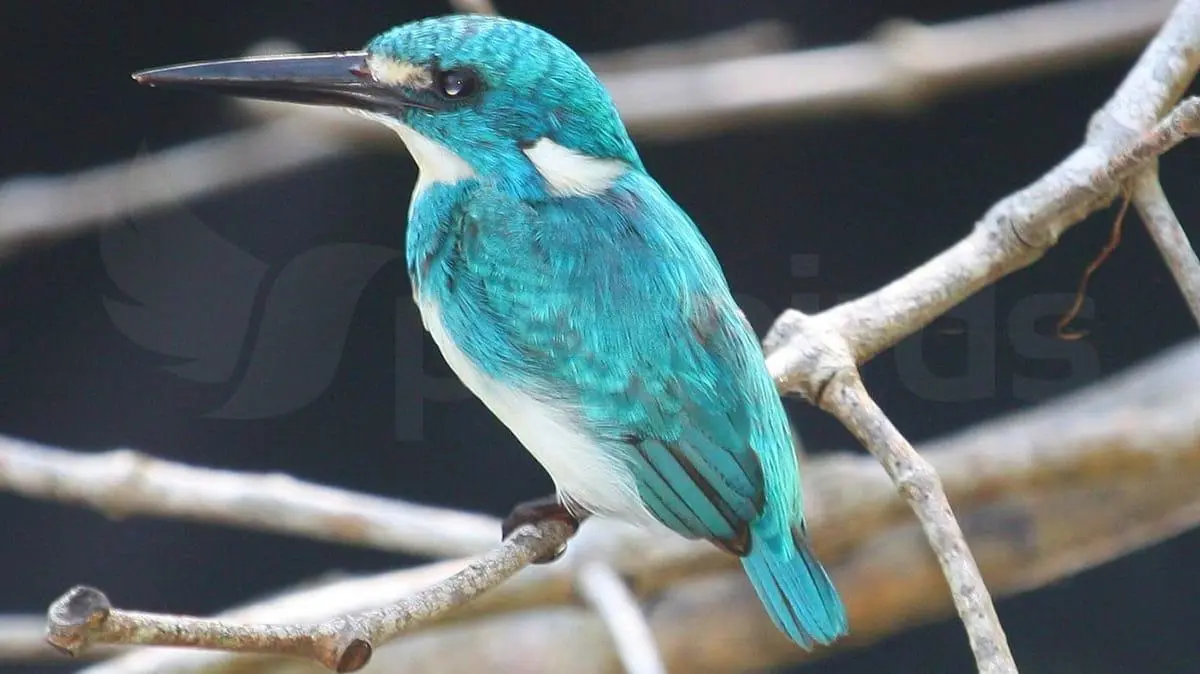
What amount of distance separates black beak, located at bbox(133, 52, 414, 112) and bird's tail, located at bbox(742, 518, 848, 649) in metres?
0.41

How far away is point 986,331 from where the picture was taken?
5.73 feet

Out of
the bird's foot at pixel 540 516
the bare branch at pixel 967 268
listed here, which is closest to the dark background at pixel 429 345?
the bare branch at pixel 967 268

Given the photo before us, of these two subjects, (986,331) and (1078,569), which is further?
(986,331)

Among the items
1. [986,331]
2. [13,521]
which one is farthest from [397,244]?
[986,331]

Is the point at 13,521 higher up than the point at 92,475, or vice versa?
the point at 92,475

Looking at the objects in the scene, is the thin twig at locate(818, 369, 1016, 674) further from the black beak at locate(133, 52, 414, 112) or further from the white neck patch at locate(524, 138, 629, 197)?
the black beak at locate(133, 52, 414, 112)

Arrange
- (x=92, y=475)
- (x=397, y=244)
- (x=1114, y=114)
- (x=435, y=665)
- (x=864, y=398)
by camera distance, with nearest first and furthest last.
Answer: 1. (x=864, y=398)
2. (x=1114, y=114)
3. (x=92, y=475)
4. (x=435, y=665)
5. (x=397, y=244)

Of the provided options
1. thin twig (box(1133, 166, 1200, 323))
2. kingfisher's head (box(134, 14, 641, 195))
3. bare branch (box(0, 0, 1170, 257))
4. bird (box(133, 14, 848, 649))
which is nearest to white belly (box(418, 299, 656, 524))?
bird (box(133, 14, 848, 649))

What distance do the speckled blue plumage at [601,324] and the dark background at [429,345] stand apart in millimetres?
729

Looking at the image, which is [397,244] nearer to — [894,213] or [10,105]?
[10,105]

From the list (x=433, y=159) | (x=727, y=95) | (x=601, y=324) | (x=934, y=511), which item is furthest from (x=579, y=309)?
(x=727, y=95)

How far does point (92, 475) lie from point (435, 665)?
1.60 feet

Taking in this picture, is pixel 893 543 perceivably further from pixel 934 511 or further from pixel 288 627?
pixel 288 627

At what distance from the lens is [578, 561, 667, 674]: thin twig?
125cm
